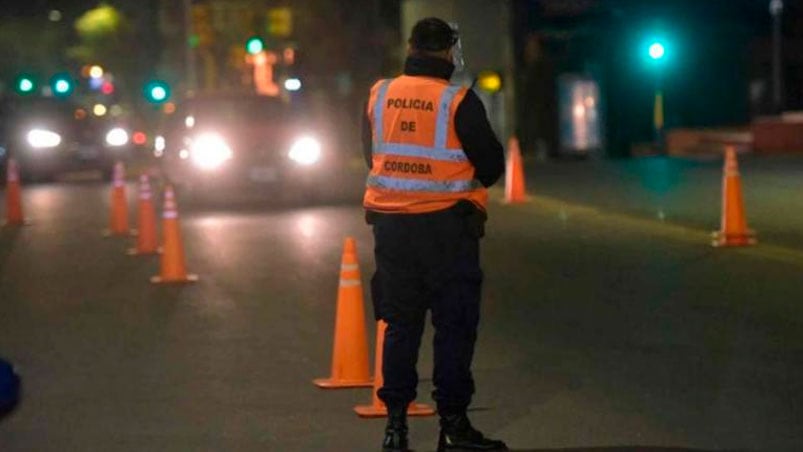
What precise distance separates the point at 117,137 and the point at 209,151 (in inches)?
544

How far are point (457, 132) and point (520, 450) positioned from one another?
1.53 m

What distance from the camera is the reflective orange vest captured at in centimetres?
777

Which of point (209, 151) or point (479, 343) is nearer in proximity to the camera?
point (479, 343)

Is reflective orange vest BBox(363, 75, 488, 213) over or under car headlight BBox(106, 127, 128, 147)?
over

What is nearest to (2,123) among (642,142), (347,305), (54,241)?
(642,142)

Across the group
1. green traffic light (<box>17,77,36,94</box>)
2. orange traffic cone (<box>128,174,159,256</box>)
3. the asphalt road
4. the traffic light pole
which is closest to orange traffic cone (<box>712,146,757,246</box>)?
the asphalt road

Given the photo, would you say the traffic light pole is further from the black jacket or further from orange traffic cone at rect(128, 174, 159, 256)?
the black jacket

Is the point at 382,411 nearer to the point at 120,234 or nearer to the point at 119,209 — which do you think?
the point at 119,209

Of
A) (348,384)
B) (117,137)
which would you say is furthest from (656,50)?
(348,384)

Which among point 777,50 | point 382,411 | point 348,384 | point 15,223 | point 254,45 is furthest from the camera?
point 777,50

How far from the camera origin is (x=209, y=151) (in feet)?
87.6

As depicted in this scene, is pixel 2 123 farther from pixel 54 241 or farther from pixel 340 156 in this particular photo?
pixel 54 241

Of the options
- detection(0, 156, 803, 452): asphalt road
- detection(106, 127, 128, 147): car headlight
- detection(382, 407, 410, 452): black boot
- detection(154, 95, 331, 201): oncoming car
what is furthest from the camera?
detection(106, 127, 128, 147): car headlight

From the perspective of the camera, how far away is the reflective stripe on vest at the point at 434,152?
7.76 m
